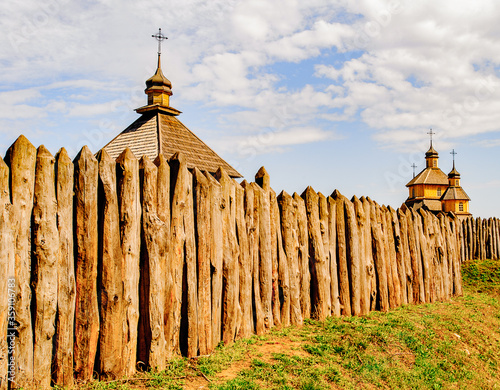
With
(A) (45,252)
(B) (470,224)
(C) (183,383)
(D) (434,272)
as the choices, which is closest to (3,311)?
(A) (45,252)

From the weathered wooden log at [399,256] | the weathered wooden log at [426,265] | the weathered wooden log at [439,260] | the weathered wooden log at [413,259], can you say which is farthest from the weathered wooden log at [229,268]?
the weathered wooden log at [439,260]

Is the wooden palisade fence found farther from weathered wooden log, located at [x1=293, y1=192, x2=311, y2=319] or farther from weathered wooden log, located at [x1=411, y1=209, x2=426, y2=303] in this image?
weathered wooden log, located at [x1=411, y1=209, x2=426, y2=303]

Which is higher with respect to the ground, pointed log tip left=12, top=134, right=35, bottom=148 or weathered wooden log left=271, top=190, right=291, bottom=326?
pointed log tip left=12, top=134, right=35, bottom=148

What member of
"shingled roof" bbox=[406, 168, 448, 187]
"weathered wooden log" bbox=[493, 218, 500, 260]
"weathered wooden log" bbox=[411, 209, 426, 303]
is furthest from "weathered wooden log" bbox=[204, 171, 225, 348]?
"shingled roof" bbox=[406, 168, 448, 187]

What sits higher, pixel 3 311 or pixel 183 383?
pixel 3 311

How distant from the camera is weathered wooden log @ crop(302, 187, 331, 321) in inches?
283

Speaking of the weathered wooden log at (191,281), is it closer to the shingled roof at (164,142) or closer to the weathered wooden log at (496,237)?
the shingled roof at (164,142)

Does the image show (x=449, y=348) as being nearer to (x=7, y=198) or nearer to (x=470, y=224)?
(x=7, y=198)

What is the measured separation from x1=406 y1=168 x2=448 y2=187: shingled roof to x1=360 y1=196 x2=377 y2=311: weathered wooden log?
44223 millimetres

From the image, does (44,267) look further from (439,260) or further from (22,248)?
(439,260)

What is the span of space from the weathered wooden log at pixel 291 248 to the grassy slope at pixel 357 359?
29 centimetres

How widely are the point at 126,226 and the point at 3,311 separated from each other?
1.38m

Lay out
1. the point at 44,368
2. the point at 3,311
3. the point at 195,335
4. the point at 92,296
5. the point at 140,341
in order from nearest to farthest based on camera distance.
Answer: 1. the point at 3,311
2. the point at 44,368
3. the point at 92,296
4. the point at 140,341
5. the point at 195,335

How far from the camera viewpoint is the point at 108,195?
4.60 m
